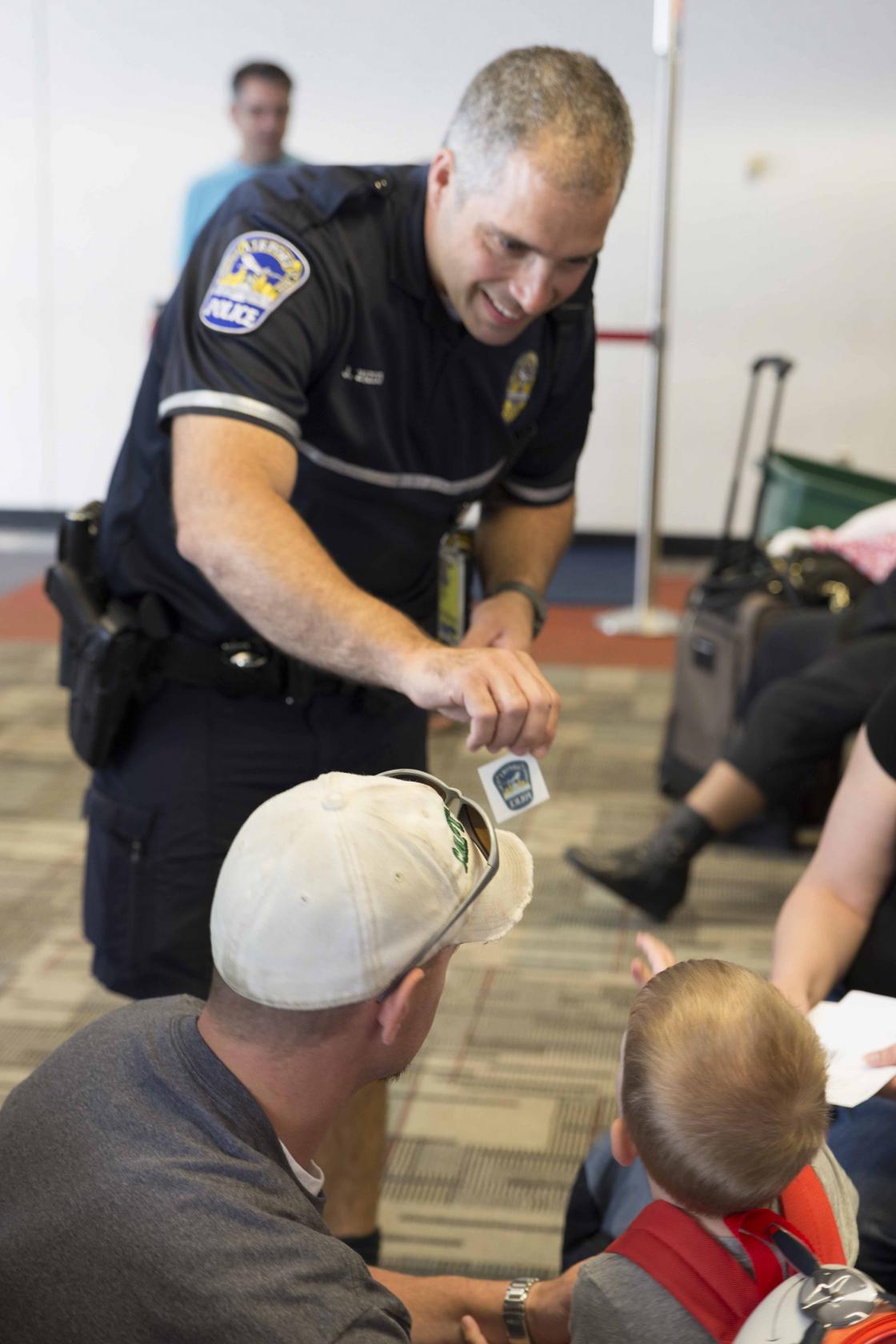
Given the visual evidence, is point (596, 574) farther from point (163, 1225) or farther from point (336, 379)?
point (163, 1225)

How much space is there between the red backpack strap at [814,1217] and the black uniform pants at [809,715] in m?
2.15

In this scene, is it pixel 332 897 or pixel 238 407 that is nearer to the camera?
pixel 332 897

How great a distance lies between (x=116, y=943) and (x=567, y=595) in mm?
4563

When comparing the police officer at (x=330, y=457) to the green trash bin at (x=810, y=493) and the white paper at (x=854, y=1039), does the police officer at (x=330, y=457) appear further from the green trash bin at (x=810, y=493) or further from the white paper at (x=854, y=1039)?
the green trash bin at (x=810, y=493)

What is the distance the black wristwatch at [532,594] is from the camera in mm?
1946

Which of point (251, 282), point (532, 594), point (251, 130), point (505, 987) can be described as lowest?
point (505, 987)

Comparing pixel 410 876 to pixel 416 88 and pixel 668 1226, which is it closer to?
pixel 668 1226

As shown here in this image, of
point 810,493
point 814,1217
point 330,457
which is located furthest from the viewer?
point 810,493

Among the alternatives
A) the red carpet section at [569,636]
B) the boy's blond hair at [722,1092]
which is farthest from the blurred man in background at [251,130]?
the boy's blond hair at [722,1092]

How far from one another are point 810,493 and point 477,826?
389 centimetres

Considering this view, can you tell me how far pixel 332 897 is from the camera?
1.04 metres

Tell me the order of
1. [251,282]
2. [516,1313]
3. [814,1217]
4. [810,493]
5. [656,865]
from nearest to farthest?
[814,1217]
[516,1313]
[251,282]
[656,865]
[810,493]

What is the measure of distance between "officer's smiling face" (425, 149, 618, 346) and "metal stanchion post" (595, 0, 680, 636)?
12.4 ft

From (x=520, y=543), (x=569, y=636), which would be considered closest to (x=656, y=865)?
(x=520, y=543)
